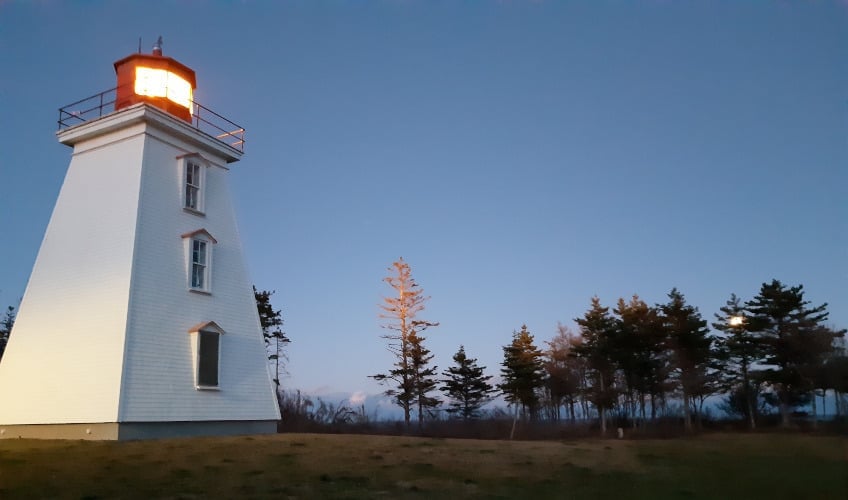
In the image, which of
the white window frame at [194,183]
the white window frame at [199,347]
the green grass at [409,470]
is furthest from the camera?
the white window frame at [194,183]

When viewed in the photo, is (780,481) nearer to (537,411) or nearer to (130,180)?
(130,180)

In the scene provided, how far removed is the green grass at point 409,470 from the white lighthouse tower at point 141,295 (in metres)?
1.77

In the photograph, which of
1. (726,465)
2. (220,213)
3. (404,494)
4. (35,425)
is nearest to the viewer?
(404,494)

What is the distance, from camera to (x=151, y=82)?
2097 centimetres

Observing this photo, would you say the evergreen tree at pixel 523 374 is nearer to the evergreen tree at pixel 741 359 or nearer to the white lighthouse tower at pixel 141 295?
the evergreen tree at pixel 741 359

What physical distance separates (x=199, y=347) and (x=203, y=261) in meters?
2.73

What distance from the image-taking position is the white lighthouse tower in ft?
57.3

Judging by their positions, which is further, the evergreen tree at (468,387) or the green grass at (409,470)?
the evergreen tree at (468,387)

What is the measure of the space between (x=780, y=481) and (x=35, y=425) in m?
17.5

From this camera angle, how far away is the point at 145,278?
59.7 ft

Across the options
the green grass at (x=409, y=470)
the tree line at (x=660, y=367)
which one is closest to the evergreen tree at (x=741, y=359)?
the tree line at (x=660, y=367)

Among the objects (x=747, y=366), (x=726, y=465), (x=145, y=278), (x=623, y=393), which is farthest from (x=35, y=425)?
(x=747, y=366)

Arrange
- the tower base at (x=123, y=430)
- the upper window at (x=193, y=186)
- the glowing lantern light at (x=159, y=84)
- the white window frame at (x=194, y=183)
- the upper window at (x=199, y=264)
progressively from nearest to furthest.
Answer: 1. the tower base at (x=123, y=430)
2. the upper window at (x=199, y=264)
3. the white window frame at (x=194, y=183)
4. the upper window at (x=193, y=186)
5. the glowing lantern light at (x=159, y=84)

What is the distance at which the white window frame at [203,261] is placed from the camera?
19.7 metres
